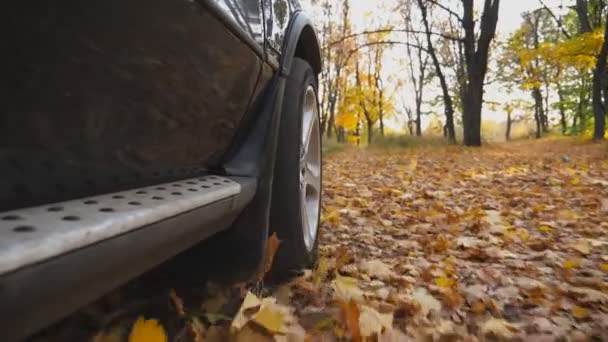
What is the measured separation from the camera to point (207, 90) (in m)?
1.26

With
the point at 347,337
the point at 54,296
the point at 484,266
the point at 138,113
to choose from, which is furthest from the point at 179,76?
the point at 484,266

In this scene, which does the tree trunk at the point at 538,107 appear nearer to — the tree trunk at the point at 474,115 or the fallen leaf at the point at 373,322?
the tree trunk at the point at 474,115

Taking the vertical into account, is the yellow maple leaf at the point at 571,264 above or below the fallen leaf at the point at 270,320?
below

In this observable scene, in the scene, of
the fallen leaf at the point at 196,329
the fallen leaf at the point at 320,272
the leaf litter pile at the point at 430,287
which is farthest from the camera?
the fallen leaf at the point at 320,272

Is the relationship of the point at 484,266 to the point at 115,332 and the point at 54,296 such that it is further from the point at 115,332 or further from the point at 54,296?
the point at 54,296

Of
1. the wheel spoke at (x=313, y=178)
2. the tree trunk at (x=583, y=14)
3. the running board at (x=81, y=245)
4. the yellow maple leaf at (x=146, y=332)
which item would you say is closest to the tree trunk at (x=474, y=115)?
the tree trunk at (x=583, y=14)

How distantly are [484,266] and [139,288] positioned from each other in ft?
5.79

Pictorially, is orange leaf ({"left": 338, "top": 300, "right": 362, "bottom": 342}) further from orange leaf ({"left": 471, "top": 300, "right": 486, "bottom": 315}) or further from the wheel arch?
the wheel arch

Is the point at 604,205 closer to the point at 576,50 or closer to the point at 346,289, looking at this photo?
the point at 346,289

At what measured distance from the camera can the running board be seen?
551mm

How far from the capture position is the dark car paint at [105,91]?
71 cm

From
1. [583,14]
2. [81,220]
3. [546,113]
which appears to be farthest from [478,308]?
[546,113]

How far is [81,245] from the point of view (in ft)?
2.11

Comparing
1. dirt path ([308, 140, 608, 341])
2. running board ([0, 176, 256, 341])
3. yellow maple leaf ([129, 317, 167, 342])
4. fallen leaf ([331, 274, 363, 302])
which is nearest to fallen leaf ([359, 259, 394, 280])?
dirt path ([308, 140, 608, 341])
